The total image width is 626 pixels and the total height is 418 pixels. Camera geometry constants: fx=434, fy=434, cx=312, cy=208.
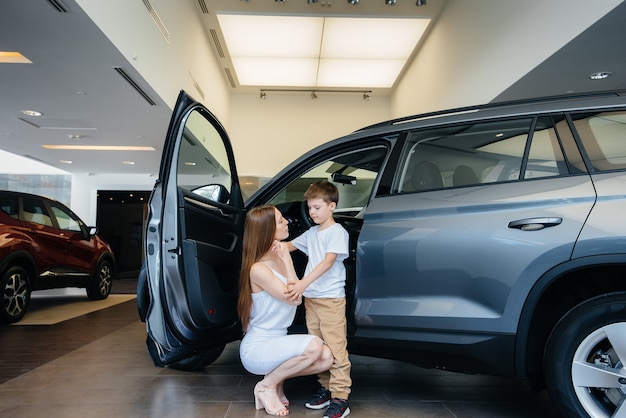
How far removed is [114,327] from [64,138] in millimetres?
4580

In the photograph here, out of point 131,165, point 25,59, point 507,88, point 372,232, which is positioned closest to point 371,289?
point 372,232

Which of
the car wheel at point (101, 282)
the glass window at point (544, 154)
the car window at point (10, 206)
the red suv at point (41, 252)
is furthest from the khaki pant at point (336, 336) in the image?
the car wheel at point (101, 282)

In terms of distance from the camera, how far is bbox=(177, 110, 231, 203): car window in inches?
88.0

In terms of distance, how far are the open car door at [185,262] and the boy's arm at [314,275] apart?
46 cm

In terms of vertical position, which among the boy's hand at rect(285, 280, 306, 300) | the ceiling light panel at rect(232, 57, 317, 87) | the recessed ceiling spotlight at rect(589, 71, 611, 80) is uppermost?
the ceiling light panel at rect(232, 57, 317, 87)

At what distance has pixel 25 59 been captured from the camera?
4250 mm

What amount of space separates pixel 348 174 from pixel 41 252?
3.87m

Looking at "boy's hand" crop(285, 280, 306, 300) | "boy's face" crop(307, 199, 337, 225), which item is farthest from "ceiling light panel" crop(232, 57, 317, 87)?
"boy's hand" crop(285, 280, 306, 300)

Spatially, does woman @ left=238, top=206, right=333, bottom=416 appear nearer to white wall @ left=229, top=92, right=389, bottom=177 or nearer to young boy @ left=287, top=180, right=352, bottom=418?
young boy @ left=287, top=180, right=352, bottom=418

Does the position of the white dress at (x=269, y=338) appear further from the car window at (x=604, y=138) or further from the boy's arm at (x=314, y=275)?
the car window at (x=604, y=138)

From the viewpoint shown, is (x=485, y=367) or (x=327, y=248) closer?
(x=485, y=367)

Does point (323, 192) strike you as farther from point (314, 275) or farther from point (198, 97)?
point (198, 97)

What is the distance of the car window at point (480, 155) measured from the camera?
1.80 metres

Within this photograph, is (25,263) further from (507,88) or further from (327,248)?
(507,88)
